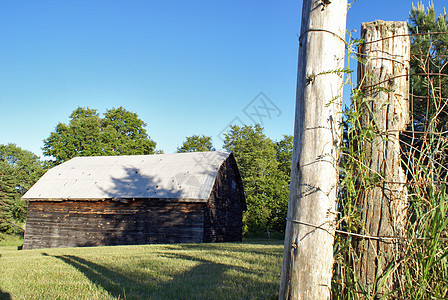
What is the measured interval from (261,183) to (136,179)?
59.9ft

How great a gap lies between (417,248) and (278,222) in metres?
32.6

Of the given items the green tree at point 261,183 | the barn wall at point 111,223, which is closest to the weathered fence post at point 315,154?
the barn wall at point 111,223

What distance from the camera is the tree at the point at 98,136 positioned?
126ft

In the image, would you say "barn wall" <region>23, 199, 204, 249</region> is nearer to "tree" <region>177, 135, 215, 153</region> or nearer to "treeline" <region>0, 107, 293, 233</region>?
"treeline" <region>0, 107, 293, 233</region>

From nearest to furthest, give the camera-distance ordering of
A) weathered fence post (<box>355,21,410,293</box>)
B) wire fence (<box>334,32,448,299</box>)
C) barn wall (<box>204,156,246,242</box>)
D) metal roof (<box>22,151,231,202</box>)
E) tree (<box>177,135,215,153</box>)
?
1. wire fence (<box>334,32,448,299</box>)
2. weathered fence post (<box>355,21,410,293</box>)
3. metal roof (<box>22,151,231,202</box>)
4. barn wall (<box>204,156,246,242</box>)
5. tree (<box>177,135,215,153</box>)

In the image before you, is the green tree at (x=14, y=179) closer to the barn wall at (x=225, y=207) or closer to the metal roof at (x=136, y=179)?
the metal roof at (x=136, y=179)

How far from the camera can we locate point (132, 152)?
41.9 m

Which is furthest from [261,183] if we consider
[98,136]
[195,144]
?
[98,136]

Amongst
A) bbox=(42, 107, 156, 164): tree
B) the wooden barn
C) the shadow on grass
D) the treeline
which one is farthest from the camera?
bbox=(42, 107, 156, 164): tree

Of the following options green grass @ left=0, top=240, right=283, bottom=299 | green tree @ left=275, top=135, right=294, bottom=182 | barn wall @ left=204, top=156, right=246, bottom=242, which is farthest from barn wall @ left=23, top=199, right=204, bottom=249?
green tree @ left=275, top=135, right=294, bottom=182

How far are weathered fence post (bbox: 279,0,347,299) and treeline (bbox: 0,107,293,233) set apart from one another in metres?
31.0

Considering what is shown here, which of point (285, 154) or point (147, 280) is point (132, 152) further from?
point (147, 280)

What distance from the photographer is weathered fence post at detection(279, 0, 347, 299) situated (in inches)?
85.2

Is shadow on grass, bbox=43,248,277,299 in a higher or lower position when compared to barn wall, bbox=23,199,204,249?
higher
